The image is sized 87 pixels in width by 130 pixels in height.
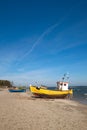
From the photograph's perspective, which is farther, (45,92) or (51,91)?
(51,91)

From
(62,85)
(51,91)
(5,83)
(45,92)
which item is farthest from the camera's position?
(5,83)

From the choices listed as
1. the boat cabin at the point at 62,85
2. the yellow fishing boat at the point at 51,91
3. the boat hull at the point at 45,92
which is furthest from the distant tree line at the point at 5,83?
the boat hull at the point at 45,92

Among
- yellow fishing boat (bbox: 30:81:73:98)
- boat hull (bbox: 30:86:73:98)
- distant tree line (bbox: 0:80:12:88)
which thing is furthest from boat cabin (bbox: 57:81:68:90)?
distant tree line (bbox: 0:80:12:88)

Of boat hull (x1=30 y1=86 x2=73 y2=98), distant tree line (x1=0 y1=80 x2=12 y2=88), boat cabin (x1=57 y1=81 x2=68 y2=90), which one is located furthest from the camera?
distant tree line (x1=0 y1=80 x2=12 y2=88)

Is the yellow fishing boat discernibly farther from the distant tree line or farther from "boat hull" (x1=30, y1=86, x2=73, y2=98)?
the distant tree line

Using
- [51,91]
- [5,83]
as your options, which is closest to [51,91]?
[51,91]

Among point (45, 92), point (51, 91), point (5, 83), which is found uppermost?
point (5, 83)

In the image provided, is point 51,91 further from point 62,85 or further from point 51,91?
point 62,85

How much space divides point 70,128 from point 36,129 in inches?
82.6

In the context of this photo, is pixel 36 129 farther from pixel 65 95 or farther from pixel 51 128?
pixel 65 95

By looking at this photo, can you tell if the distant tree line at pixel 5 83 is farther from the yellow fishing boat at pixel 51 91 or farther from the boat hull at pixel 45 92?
the boat hull at pixel 45 92

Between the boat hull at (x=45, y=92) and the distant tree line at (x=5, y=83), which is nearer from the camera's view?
the boat hull at (x=45, y=92)

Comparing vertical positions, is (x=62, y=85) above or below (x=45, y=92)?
above

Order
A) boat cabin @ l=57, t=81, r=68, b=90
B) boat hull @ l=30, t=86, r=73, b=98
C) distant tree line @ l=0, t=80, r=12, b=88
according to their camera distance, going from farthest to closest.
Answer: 1. distant tree line @ l=0, t=80, r=12, b=88
2. boat cabin @ l=57, t=81, r=68, b=90
3. boat hull @ l=30, t=86, r=73, b=98
